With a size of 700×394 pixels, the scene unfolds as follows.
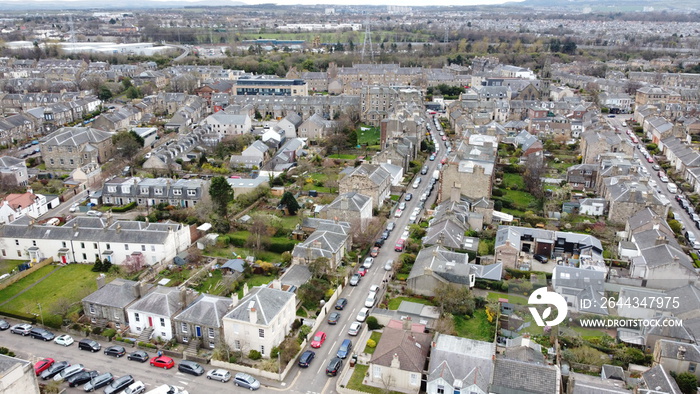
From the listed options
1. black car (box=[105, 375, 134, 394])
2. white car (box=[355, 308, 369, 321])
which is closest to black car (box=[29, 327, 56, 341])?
black car (box=[105, 375, 134, 394])

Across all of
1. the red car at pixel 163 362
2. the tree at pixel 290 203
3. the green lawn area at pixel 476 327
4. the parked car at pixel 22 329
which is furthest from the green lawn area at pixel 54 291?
the green lawn area at pixel 476 327

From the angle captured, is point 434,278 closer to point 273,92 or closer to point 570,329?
point 570,329

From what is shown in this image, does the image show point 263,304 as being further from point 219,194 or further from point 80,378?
point 219,194

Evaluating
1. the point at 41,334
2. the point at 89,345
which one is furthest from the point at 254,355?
the point at 41,334

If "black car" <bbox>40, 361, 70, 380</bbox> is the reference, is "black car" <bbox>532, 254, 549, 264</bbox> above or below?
above

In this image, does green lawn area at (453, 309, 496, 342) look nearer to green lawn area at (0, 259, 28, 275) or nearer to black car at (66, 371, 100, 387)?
black car at (66, 371, 100, 387)

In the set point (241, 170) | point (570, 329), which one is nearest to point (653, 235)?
point (570, 329)
